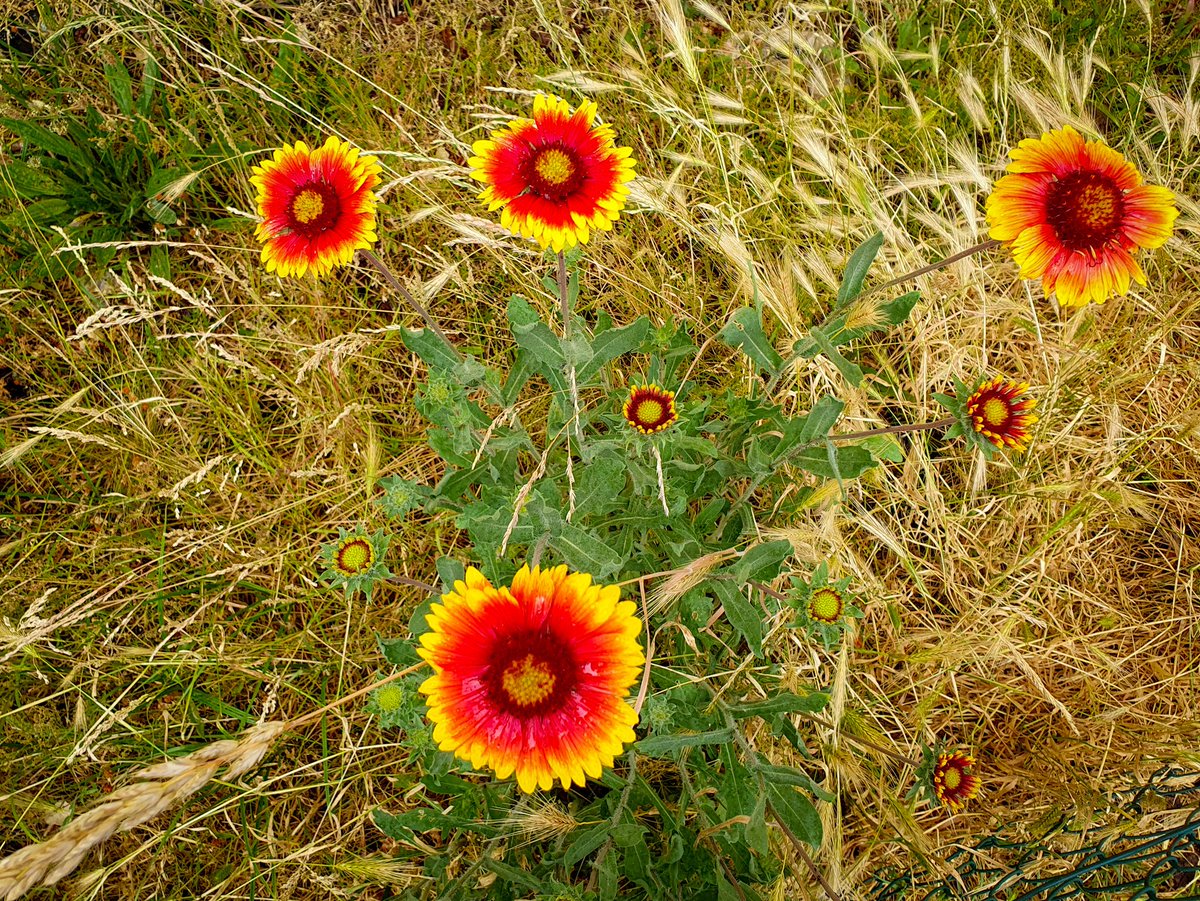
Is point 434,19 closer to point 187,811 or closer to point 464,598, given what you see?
point 464,598

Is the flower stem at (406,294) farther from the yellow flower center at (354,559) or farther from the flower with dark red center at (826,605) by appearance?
the flower with dark red center at (826,605)

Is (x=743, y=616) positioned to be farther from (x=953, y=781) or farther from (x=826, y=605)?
(x=953, y=781)

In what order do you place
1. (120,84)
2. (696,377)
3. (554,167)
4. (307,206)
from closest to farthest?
(554,167)
(307,206)
(696,377)
(120,84)

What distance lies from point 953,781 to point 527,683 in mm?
1404

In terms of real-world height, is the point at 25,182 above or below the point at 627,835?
above

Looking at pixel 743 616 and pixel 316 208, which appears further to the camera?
pixel 743 616

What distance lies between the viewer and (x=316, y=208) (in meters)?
1.76

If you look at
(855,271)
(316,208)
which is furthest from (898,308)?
(316,208)

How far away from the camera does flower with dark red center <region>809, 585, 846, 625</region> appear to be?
73.7 inches

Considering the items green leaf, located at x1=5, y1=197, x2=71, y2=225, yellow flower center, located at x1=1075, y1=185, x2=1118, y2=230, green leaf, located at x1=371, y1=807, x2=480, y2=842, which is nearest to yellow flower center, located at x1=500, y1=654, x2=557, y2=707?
green leaf, located at x1=371, y1=807, x2=480, y2=842

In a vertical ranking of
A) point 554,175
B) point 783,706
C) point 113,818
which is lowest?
point 113,818

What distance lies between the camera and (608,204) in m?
1.65

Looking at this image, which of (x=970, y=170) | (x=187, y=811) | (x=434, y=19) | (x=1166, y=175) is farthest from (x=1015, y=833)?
(x=434, y=19)

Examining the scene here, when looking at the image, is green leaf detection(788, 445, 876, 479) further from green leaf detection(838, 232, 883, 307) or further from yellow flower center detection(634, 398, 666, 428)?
yellow flower center detection(634, 398, 666, 428)
